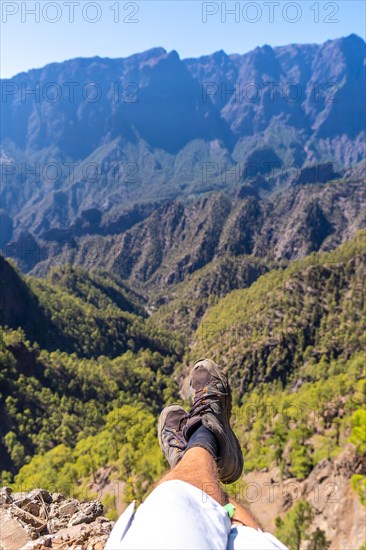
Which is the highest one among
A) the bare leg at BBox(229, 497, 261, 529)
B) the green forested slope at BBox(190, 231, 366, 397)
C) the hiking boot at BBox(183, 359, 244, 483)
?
the bare leg at BBox(229, 497, 261, 529)

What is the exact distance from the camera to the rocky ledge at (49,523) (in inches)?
224

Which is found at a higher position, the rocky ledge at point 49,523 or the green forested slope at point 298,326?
the rocky ledge at point 49,523

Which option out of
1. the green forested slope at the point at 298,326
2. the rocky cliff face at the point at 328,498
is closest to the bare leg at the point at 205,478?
the rocky cliff face at the point at 328,498

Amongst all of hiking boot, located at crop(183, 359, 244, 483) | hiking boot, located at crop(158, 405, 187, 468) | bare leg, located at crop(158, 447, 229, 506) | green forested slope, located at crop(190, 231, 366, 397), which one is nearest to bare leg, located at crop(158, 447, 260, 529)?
bare leg, located at crop(158, 447, 229, 506)

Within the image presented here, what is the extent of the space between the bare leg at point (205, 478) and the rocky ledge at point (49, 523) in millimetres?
1790

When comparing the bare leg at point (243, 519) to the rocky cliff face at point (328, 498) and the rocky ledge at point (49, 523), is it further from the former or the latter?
the rocky cliff face at point (328, 498)

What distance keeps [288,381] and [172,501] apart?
83.7 metres

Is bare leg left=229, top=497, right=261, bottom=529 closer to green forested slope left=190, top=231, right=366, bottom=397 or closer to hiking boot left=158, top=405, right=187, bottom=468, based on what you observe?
hiking boot left=158, top=405, right=187, bottom=468

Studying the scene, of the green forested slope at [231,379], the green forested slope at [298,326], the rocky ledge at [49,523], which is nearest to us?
the rocky ledge at [49,523]

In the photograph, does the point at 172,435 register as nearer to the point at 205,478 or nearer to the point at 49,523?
the point at 49,523

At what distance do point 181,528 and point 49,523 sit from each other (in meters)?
4.59

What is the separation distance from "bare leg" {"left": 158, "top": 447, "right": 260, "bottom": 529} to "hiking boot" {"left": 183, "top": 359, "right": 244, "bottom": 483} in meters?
1.20

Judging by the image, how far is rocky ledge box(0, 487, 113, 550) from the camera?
18.6ft

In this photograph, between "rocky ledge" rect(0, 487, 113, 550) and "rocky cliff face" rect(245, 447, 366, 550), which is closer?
"rocky ledge" rect(0, 487, 113, 550)
